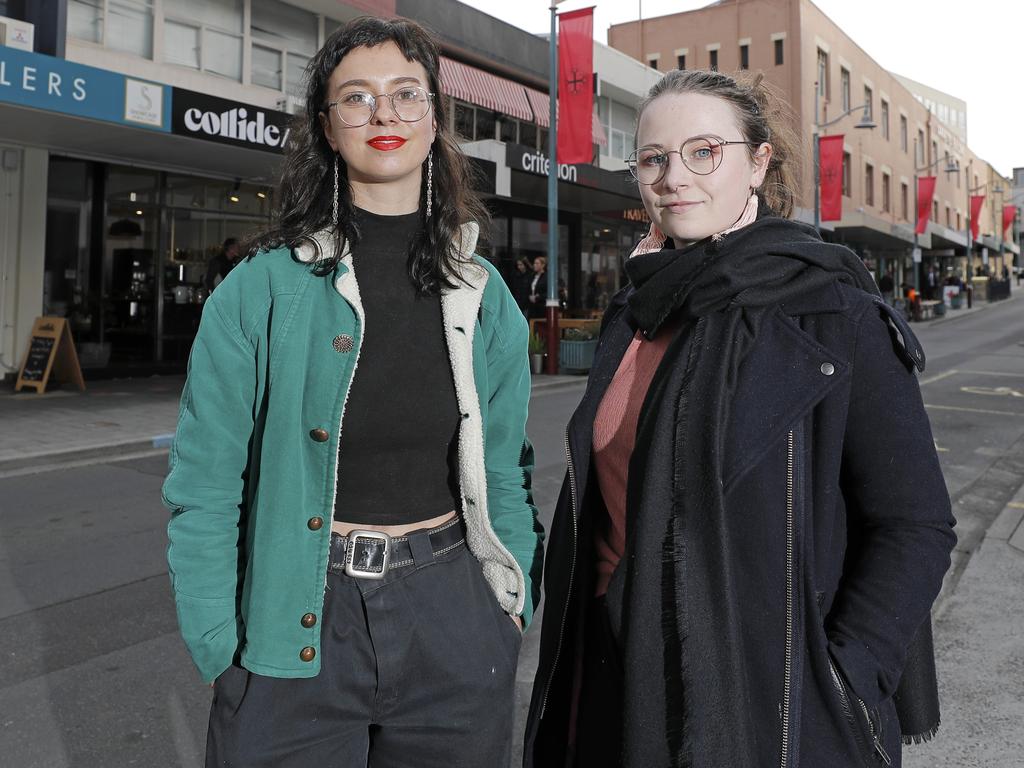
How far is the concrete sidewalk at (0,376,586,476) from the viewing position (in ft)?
26.4

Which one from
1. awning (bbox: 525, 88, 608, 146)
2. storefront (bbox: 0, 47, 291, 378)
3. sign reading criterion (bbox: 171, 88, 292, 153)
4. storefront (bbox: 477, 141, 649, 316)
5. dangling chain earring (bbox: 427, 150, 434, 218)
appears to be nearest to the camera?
dangling chain earring (bbox: 427, 150, 434, 218)

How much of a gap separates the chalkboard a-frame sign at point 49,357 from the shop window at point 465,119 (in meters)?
10.4

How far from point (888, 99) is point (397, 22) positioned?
49645 millimetres

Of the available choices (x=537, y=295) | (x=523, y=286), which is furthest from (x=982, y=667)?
(x=523, y=286)

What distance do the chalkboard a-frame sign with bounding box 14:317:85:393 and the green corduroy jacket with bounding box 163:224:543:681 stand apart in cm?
1198

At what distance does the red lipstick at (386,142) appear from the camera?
69.8 inches

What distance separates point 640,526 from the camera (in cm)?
143

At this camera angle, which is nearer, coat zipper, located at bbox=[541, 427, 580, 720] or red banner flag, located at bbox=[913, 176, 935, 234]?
coat zipper, located at bbox=[541, 427, 580, 720]

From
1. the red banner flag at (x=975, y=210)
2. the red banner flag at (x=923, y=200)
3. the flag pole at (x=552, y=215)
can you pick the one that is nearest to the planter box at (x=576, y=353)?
the flag pole at (x=552, y=215)

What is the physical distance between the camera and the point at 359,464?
171 cm

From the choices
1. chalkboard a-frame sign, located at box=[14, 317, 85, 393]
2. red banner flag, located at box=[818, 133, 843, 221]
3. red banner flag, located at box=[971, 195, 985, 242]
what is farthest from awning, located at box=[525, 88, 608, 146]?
red banner flag, located at box=[971, 195, 985, 242]

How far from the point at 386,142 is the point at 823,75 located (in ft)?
131

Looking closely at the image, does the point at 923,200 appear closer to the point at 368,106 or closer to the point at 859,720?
the point at 368,106

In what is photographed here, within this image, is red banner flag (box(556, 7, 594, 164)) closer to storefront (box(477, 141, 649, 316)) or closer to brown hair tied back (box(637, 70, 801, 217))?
storefront (box(477, 141, 649, 316))
